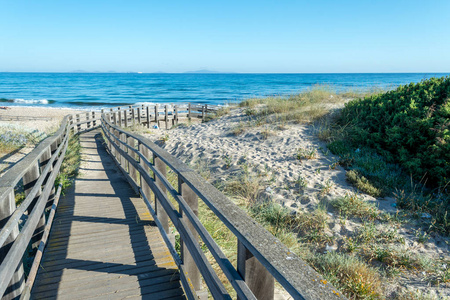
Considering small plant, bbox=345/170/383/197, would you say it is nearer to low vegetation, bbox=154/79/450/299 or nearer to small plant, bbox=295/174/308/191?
low vegetation, bbox=154/79/450/299

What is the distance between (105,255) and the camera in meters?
3.70

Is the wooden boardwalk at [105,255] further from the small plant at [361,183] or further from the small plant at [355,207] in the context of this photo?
the small plant at [361,183]

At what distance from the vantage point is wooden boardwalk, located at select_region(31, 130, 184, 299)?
120 inches

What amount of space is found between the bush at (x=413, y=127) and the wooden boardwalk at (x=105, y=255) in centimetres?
574

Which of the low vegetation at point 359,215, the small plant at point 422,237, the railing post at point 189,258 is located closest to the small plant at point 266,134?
the low vegetation at point 359,215

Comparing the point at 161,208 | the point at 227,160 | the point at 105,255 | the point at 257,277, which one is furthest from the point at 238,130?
the point at 257,277

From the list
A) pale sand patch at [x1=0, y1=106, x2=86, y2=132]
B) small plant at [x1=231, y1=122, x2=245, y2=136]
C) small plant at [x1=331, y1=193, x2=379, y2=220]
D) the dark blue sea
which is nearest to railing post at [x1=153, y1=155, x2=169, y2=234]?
small plant at [x1=331, y1=193, x2=379, y2=220]

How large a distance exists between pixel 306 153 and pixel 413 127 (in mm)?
2543

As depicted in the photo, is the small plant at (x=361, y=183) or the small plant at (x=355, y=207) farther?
the small plant at (x=361, y=183)

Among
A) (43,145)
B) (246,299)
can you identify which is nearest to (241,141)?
(43,145)

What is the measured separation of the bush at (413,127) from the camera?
6.69 m

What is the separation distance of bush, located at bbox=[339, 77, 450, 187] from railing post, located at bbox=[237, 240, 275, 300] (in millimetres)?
6116

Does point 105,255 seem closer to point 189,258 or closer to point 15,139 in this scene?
point 189,258

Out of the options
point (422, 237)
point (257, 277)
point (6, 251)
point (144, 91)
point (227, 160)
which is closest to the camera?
point (257, 277)
